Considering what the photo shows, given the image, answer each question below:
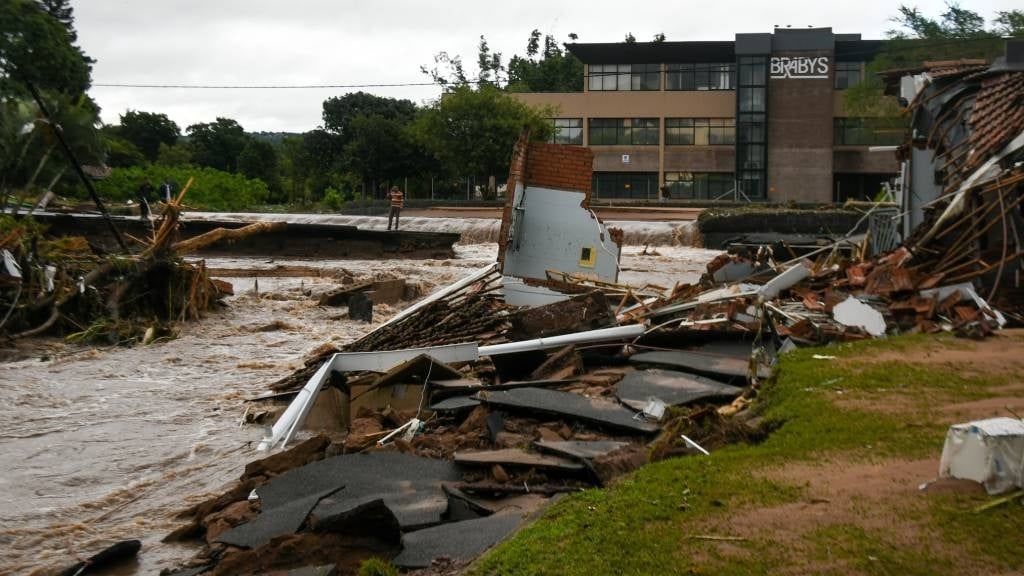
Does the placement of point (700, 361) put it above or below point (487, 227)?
above

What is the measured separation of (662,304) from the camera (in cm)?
1107

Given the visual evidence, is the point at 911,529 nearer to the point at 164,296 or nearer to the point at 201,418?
the point at 201,418

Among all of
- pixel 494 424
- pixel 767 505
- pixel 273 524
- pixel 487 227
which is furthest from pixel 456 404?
pixel 487 227

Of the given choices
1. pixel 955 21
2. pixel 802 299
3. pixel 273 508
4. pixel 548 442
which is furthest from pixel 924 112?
pixel 955 21

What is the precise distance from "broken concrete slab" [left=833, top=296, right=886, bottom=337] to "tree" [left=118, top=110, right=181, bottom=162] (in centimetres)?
7602

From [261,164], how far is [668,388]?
238ft

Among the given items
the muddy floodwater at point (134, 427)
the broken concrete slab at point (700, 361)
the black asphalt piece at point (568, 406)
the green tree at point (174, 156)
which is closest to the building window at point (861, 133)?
the green tree at point (174, 156)

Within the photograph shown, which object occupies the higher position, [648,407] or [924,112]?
[924,112]

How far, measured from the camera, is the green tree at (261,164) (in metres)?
75.8

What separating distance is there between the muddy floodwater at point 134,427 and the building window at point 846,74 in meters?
49.6

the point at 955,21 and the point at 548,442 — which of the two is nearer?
the point at 548,442

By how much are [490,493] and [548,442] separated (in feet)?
2.39

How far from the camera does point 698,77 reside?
6481 centimetres

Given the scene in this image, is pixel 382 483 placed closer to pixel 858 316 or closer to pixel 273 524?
pixel 273 524
